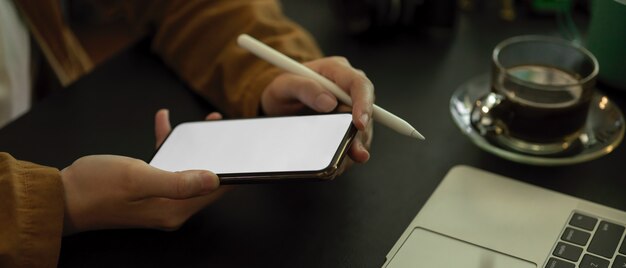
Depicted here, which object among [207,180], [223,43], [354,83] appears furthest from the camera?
[223,43]

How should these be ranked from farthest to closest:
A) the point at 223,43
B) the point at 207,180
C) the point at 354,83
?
the point at 223,43 < the point at 354,83 < the point at 207,180

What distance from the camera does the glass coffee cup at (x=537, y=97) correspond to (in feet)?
2.13

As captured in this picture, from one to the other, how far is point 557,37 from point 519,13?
0.26 feet

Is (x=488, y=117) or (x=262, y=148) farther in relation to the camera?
(x=488, y=117)

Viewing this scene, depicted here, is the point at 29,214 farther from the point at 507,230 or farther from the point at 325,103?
the point at 507,230

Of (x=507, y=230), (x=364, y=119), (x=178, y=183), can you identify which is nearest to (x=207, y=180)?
(x=178, y=183)

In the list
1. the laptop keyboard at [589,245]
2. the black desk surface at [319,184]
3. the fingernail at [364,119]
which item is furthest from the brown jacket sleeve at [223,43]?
the laptop keyboard at [589,245]

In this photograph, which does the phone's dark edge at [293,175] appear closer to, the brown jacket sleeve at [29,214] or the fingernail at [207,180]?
the fingernail at [207,180]

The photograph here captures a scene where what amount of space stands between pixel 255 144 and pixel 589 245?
29cm

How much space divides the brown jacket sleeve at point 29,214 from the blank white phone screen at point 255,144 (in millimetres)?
89

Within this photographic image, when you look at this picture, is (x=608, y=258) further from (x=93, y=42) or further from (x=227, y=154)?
(x=93, y=42)

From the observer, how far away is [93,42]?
2.23m

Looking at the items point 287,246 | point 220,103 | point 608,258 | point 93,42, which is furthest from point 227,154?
point 93,42

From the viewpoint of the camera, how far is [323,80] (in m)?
0.66
